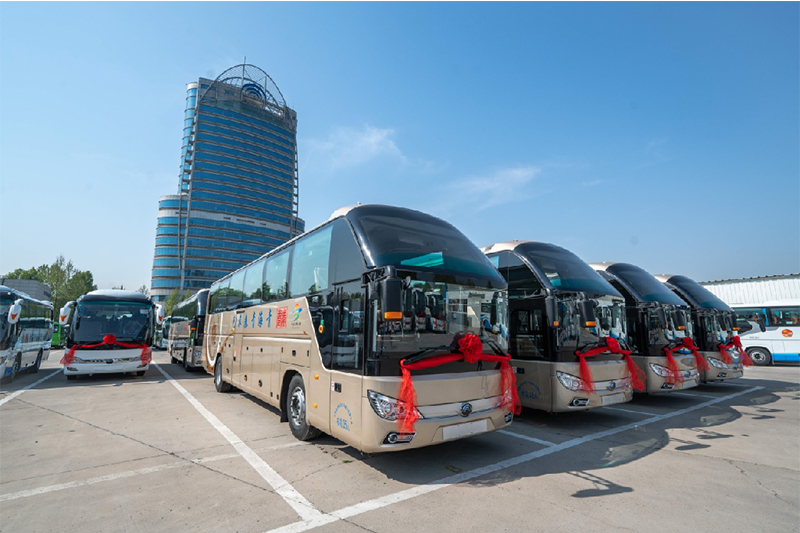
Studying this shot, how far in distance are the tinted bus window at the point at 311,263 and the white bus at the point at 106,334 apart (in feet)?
32.0

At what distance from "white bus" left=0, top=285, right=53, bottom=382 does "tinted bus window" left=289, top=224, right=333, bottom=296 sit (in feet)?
33.4

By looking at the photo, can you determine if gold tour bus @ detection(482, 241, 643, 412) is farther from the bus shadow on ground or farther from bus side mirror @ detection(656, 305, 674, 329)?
bus side mirror @ detection(656, 305, 674, 329)

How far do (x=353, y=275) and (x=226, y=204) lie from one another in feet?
385

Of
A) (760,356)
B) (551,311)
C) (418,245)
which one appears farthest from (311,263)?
(760,356)

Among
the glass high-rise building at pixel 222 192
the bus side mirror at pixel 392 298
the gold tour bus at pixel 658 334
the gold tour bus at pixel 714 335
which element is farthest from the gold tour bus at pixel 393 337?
the glass high-rise building at pixel 222 192

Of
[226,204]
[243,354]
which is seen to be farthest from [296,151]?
[243,354]

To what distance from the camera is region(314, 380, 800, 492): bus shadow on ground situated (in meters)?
4.76

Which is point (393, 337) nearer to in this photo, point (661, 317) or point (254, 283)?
point (254, 283)

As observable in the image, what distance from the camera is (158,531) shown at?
3447 mm

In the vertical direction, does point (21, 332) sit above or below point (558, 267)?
below

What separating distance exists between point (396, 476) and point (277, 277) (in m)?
4.72

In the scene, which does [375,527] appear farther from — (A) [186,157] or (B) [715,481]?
(A) [186,157]

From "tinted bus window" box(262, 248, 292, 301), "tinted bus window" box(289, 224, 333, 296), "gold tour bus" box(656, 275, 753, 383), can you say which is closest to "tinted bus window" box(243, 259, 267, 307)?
"tinted bus window" box(262, 248, 292, 301)

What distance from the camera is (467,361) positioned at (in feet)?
16.0
